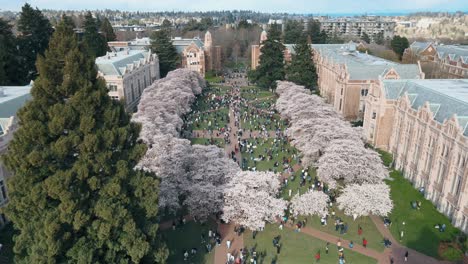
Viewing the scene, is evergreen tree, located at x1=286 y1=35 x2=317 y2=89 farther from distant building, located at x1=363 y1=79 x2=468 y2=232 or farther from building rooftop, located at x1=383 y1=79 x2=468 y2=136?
building rooftop, located at x1=383 y1=79 x2=468 y2=136

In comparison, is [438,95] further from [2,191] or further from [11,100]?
[11,100]

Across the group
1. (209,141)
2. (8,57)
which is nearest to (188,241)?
(209,141)

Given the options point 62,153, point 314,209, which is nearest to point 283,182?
point 314,209

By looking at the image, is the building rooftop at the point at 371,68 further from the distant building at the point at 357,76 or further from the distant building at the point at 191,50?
the distant building at the point at 191,50

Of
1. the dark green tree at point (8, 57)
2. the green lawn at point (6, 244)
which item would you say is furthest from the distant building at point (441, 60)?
the green lawn at point (6, 244)

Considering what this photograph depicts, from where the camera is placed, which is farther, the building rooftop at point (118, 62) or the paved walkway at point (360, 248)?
the building rooftop at point (118, 62)

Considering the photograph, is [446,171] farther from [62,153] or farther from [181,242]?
[62,153]
